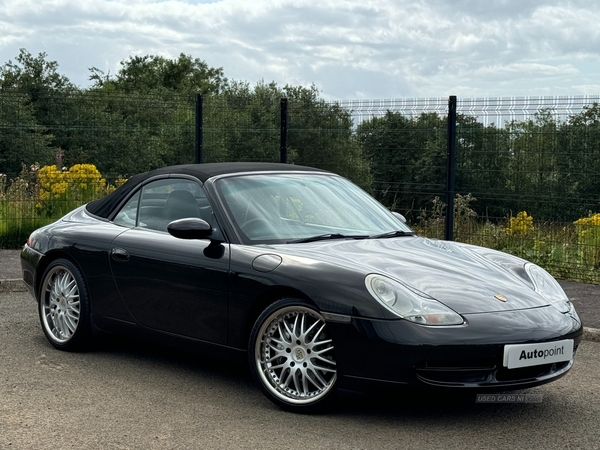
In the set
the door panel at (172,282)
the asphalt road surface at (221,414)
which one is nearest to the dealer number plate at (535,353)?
the asphalt road surface at (221,414)

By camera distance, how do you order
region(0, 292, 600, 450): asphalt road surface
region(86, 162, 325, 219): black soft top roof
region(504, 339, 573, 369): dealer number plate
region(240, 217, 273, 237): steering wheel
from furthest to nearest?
region(86, 162, 325, 219): black soft top roof
region(240, 217, 273, 237): steering wheel
region(504, 339, 573, 369): dealer number plate
region(0, 292, 600, 450): asphalt road surface

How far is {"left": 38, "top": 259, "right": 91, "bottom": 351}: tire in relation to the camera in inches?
280

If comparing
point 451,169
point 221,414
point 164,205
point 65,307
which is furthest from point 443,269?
point 451,169

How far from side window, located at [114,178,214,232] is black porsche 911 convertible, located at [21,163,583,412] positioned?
0.01m

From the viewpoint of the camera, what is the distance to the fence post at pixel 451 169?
1275 centimetres

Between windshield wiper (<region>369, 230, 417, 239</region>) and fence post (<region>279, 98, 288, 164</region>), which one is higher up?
fence post (<region>279, 98, 288, 164</region>)

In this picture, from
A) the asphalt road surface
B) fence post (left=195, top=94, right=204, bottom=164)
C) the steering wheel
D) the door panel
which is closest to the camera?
the asphalt road surface

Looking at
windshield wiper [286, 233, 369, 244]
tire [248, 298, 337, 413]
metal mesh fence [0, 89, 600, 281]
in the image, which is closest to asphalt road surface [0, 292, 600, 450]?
tire [248, 298, 337, 413]

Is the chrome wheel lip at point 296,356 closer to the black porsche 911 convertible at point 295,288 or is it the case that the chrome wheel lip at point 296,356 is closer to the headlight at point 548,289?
the black porsche 911 convertible at point 295,288

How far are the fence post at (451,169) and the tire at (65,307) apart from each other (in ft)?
21.9

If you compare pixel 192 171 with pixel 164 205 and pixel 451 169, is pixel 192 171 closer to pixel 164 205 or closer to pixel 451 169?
pixel 164 205

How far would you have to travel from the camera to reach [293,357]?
555 centimetres

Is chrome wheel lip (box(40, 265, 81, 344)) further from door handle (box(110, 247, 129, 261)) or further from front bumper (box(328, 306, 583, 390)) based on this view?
front bumper (box(328, 306, 583, 390))

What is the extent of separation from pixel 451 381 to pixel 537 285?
115 centimetres
